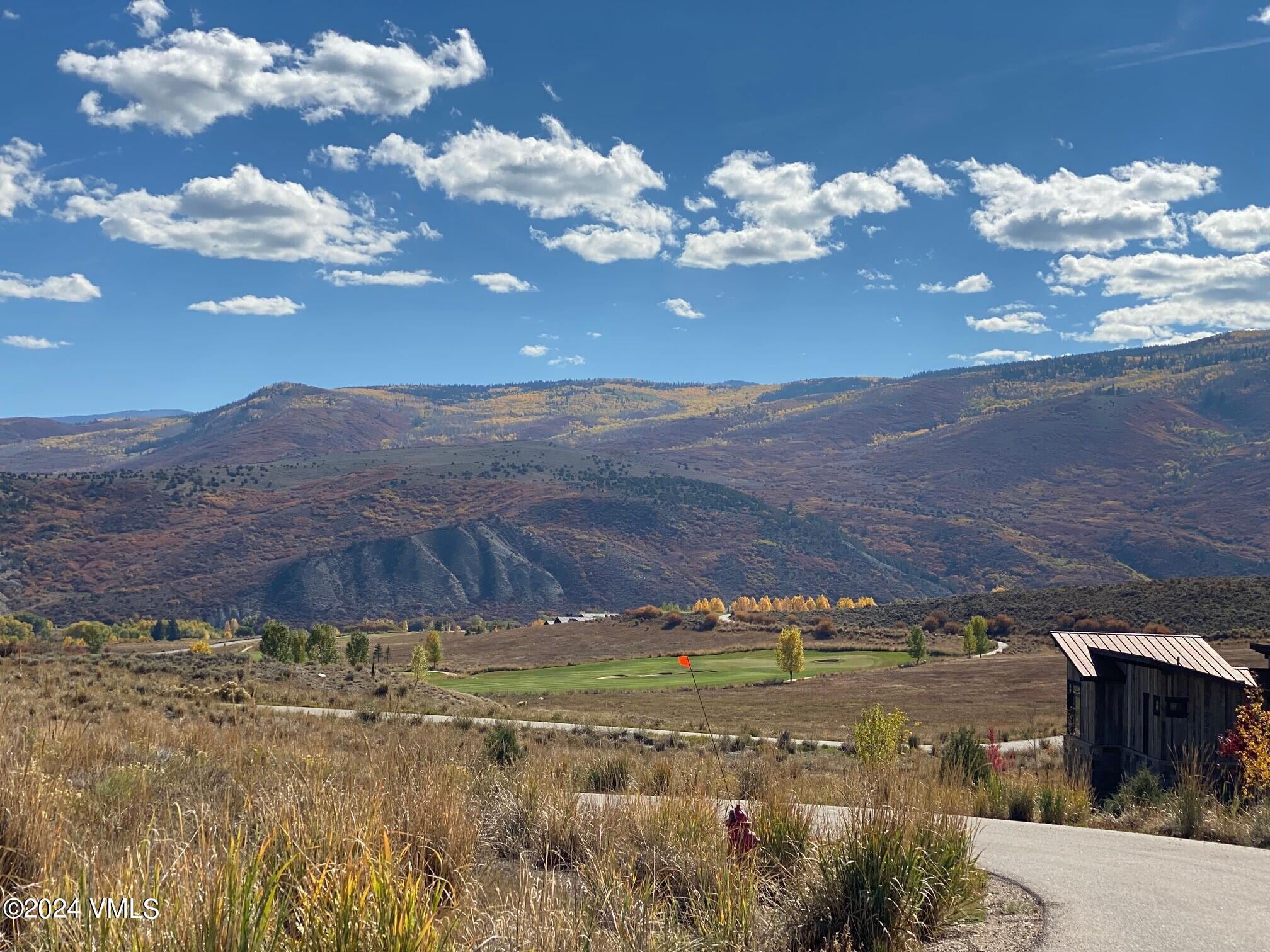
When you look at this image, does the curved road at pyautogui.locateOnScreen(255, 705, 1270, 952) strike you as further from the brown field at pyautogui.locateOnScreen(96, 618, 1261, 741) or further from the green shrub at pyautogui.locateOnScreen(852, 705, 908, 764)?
the brown field at pyautogui.locateOnScreen(96, 618, 1261, 741)

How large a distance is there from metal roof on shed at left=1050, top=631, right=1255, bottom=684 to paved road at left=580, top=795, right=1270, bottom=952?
9.75 metres

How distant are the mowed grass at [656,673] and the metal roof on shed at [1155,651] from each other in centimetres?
3476

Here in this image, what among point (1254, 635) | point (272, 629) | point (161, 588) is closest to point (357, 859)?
point (272, 629)

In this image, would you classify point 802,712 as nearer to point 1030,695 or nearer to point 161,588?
point 1030,695

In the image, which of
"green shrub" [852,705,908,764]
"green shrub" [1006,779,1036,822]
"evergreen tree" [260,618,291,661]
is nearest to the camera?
"green shrub" [1006,779,1036,822]

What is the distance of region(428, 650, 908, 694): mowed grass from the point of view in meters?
59.2

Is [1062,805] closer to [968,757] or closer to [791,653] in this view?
[968,757]

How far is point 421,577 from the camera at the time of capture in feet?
554

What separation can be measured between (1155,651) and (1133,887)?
1460cm

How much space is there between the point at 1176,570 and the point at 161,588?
592 feet

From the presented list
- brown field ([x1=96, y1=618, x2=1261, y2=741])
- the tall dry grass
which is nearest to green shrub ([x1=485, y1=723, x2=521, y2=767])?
the tall dry grass

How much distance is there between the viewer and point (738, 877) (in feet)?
21.0

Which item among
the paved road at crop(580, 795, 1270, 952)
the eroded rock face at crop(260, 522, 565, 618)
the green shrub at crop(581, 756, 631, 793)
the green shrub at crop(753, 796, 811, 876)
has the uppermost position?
the green shrub at crop(753, 796, 811, 876)

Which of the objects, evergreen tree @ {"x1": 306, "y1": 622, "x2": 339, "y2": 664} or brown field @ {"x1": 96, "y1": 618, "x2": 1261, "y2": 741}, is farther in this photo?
evergreen tree @ {"x1": 306, "y1": 622, "x2": 339, "y2": 664}
